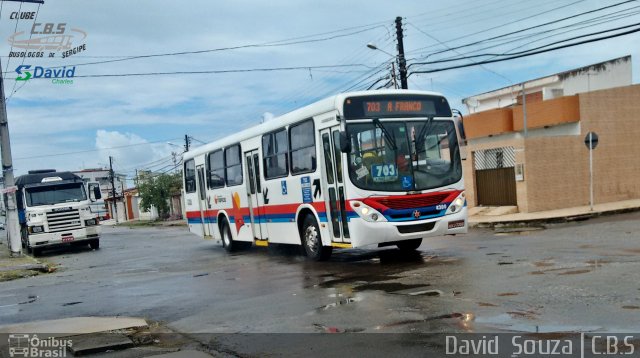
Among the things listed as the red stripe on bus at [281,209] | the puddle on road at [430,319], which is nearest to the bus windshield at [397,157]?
the red stripe on bus at [281,209]

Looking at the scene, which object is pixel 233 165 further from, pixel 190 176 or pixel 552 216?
pixel 552 216

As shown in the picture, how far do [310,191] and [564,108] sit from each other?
1672 centimetres

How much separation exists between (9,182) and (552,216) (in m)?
19.7

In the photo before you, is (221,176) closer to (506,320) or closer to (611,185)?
(506,320)

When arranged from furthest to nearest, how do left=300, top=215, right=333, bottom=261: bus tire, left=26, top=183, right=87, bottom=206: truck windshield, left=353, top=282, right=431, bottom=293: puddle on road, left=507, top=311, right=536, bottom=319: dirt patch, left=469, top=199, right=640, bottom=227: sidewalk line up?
left=26, top=183, right=87, bottom=206: truck windshield, left=469, top=199, right=640, bottom=227: sidewalk, left=300, top=215, right=333, bottom=261: bus tire, left=353, top=282, right=431, bottom=293: puddle on road, left=507, top=311, right=536, bottom=319: dirt patch

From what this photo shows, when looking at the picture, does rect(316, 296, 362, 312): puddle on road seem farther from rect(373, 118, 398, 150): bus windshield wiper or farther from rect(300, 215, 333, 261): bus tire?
rect(300, 215, 333, 261): bus tire

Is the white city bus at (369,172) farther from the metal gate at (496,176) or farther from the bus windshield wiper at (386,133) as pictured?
the metal gate at (496,176)

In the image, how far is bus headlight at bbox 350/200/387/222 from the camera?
11.4 metres

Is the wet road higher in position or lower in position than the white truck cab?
lower

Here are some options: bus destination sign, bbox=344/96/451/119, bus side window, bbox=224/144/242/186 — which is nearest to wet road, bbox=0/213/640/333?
bus side window, bbox=224/144/242/186

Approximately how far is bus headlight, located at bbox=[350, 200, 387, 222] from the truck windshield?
641 inches

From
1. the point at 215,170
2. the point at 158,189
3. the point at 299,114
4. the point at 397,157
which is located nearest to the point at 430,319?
the point at 397,157

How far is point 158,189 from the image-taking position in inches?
2275

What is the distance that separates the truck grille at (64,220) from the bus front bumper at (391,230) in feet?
51.8
